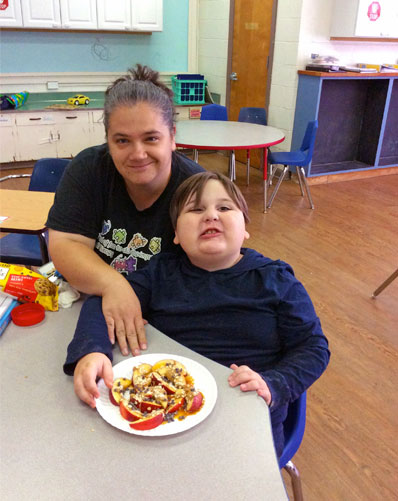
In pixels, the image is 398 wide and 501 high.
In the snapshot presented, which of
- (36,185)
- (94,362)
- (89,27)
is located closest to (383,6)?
(89,27)

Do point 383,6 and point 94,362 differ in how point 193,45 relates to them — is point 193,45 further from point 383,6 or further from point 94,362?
point 94,362

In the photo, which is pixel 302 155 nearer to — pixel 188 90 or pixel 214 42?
pixel 188 90

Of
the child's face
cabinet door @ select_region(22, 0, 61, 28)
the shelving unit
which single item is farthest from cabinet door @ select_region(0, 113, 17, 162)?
the child's face

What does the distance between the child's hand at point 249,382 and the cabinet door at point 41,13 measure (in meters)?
5.06

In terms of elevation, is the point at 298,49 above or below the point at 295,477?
above

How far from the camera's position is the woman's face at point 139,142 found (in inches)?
42.6

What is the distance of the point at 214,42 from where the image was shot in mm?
5578

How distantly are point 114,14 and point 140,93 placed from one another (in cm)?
457

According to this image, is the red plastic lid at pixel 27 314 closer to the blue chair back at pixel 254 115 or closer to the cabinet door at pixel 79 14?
the blue chair back at pixel 254 115

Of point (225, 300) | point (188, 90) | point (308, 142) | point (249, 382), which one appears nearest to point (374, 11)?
point (308, 142)

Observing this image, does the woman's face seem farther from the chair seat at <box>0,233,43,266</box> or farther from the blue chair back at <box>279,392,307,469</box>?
the chair seat at <box>0,233,43,266</box>

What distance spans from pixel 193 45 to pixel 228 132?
2.76 metres

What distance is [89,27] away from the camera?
4.90 meters

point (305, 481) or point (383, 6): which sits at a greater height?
point (383, 6)
